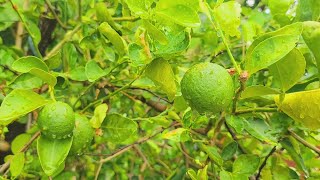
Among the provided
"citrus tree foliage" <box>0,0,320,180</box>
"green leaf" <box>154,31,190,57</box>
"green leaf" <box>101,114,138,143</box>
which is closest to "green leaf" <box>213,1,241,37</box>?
"citrus tree foliage" <box>0,0,320,180</box>

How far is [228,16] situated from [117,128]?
1.28 feet

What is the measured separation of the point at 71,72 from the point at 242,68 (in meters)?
0.48

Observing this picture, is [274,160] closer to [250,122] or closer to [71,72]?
[250,122]

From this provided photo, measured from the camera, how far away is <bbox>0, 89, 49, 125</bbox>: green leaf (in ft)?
2.77

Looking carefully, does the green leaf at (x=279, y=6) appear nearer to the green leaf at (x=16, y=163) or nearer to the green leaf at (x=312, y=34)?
the green leaf at (x=312, y=34)

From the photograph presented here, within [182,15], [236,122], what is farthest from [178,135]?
[182,15]

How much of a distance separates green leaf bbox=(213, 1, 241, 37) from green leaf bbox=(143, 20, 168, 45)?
148 mm

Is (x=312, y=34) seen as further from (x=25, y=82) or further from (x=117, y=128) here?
(x=25, y=82)

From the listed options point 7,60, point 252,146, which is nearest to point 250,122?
point 252,146

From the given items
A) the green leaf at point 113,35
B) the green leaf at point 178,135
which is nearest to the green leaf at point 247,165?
the green leaf at point 178,135

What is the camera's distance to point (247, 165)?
3.33ft

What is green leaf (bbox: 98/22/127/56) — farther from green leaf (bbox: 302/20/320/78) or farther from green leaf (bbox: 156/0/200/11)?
green leaf (bbox: 302/20/320/78)

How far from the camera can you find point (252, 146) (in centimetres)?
149

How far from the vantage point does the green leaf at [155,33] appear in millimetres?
701
